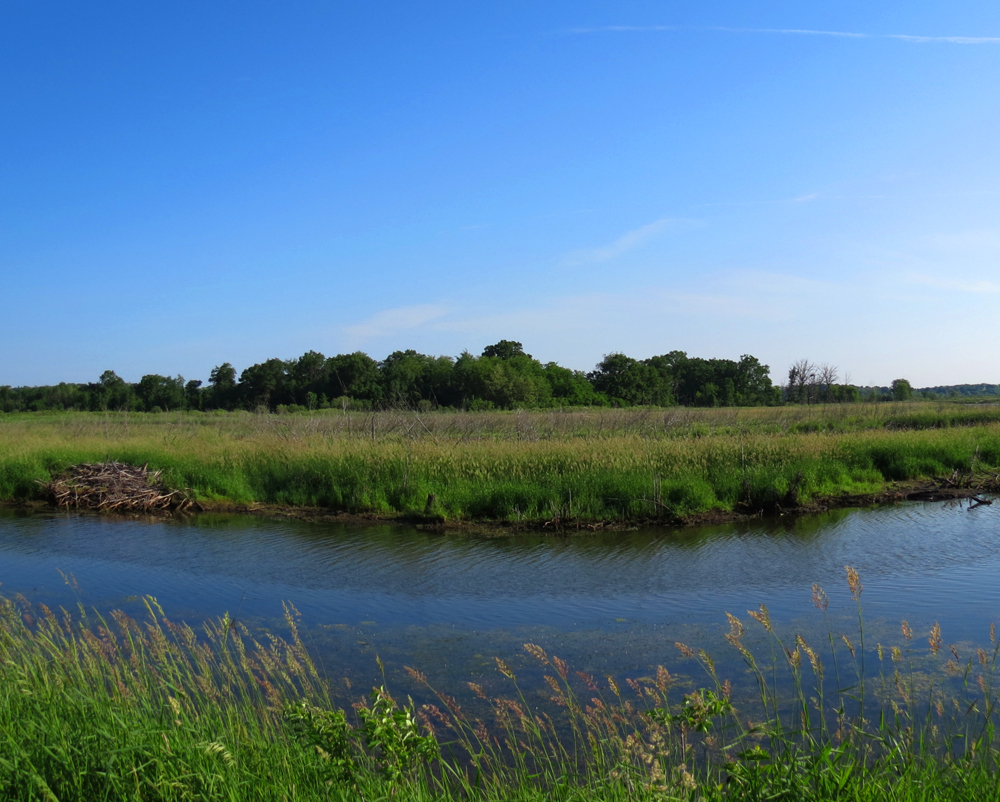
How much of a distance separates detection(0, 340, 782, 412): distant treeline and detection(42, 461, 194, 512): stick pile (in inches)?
1040

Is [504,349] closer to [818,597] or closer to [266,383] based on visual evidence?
[266,383]

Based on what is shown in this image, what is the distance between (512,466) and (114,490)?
995cm

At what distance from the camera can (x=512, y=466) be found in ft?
54.1

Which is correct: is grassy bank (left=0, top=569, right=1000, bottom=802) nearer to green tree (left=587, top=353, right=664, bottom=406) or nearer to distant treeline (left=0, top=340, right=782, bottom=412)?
Result: distant treeline (left=0, top=340, right=782, bottom=412)

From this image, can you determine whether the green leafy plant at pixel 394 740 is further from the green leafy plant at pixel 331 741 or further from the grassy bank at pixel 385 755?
the green leafy plant at pixel 331 741

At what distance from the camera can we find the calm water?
7.74 meters

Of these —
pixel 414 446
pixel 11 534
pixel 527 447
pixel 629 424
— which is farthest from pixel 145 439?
pixel 629 424

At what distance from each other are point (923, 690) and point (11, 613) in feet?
22.9

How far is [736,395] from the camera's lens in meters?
76.4

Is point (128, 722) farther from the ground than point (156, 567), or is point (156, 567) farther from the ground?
point (128, 722)

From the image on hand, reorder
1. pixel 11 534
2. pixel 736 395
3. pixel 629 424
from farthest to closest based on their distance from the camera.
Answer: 1. pixel 736 395
2. pixel 629 424
3. pixel 11 534

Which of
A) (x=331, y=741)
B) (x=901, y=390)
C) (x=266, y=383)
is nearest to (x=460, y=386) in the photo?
(x=266, y=383)

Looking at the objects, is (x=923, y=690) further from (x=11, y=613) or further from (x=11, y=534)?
(x=11, y=534)

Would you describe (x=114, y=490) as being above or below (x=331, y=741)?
below
